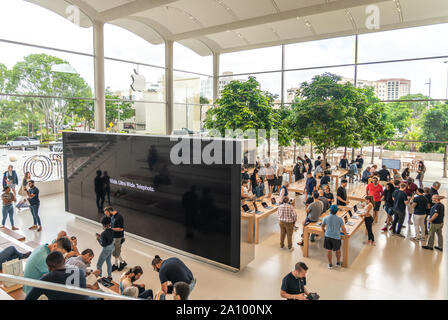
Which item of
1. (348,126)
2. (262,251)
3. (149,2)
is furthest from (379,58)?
(262,251)

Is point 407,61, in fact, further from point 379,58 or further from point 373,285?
point 373,285

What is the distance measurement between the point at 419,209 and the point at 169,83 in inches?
539

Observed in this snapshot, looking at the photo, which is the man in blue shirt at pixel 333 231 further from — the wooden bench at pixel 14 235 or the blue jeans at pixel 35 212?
the blue jeans at pixel 35 212

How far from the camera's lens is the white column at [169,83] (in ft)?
56.3

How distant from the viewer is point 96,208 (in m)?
9.16

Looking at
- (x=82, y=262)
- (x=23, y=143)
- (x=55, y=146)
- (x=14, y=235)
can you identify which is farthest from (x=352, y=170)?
(x=23, y=143)

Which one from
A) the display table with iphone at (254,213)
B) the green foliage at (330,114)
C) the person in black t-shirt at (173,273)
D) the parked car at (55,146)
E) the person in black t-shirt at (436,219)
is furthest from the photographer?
the parked car at (55,146)

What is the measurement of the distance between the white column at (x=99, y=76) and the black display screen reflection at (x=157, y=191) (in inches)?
168

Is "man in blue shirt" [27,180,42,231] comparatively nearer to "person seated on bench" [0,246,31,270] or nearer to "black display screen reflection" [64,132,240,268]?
"black display screen reflection" [64,132,240,268]

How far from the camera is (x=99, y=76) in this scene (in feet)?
44.8

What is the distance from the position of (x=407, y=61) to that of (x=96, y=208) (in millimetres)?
14652

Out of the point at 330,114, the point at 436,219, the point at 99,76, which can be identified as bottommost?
the point at 436,219

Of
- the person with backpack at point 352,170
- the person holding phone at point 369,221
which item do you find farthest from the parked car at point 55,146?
the person with backpack at point 352,170

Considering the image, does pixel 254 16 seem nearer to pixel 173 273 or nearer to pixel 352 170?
pixel 352 170
